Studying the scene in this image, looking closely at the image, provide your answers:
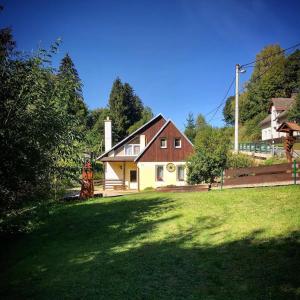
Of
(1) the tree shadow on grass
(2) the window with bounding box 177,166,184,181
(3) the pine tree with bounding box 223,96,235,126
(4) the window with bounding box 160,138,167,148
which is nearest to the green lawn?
(1) the tree shadow on grass

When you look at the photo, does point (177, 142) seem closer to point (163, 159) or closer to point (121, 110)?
point (163, 159)

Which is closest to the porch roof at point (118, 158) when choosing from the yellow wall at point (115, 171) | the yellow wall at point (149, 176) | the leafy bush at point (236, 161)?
the yellow wall at point (115, 171)

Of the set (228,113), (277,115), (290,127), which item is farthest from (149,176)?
(228,113)

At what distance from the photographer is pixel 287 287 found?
18.8 ft

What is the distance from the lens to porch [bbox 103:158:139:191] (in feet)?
123

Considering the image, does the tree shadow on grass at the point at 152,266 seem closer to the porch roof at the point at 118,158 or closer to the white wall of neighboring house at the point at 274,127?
the porch roof at the point at 118,158

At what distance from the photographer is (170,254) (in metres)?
8.17

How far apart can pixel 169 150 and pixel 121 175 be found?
272 inches

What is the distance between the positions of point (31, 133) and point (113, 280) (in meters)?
3.85

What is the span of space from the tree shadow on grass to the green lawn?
2 cm

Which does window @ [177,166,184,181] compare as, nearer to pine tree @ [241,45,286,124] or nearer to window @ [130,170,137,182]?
window @ [130,170,137,182]

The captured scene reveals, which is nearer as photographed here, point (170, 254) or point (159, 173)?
point (170, 254)

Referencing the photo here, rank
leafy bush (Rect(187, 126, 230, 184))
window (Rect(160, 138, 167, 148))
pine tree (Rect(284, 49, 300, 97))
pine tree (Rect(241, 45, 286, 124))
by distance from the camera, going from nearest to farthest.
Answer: leafy bush (Rect(187, 126, 230, 184)) → window (Rect(160, 138, 167, 148)) → pine tree (Rect(284, 49, 300, 97)) → pine tree (Rect(241, 45, 286, 124))

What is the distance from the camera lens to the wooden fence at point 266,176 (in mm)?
15414
